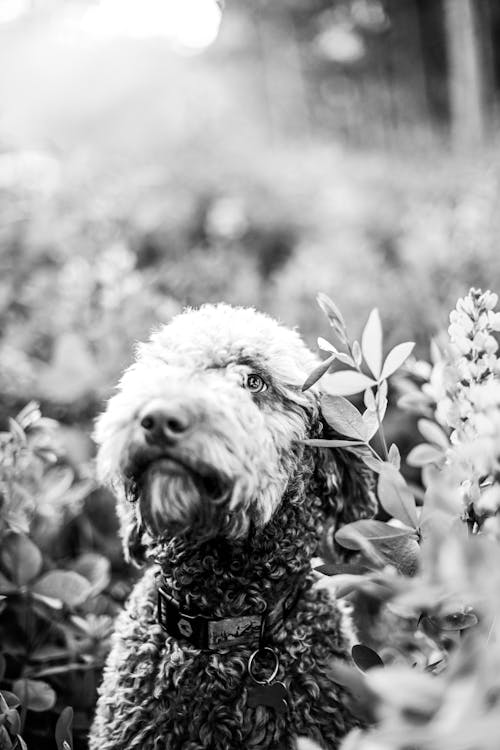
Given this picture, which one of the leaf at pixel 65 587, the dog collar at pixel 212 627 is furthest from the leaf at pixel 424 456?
the leaf at pixel 65 587

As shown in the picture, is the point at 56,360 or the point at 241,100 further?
the point at 241,100

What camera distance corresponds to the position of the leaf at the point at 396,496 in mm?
1344

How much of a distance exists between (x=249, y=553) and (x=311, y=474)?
0.29 meters

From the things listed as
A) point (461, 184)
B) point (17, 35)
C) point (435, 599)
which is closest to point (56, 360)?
point (435, 599)

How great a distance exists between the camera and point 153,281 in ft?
13.6

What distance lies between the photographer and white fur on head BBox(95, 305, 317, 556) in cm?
147

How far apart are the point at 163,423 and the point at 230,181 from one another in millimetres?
5449

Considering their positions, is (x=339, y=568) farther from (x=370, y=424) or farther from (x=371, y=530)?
(x=370, y=424)

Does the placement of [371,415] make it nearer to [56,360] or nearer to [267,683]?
[267,683]

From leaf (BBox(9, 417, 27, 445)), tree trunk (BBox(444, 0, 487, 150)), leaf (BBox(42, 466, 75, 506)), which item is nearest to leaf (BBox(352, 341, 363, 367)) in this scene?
leaf (BBox(9, 417, 27, 445))

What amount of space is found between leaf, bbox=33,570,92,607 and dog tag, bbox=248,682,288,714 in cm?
75

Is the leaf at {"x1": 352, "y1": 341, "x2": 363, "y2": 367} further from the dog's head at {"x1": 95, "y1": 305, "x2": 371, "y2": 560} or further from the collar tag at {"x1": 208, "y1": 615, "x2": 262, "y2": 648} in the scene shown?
the collar tag at {"x1": 208, "y1": 615, "x2": 262, "y2": 648}

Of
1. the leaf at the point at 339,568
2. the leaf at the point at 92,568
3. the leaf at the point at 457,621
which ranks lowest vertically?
the leaf at the point at 92,568

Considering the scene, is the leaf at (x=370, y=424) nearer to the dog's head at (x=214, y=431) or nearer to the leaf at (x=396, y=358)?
the leaf at (x=396, y=358)
